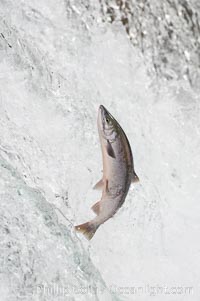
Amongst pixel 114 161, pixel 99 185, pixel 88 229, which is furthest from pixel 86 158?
pixel 114 161

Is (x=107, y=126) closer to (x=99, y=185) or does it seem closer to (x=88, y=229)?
(x=99, y=185)

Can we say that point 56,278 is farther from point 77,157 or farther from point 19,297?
point 77,157

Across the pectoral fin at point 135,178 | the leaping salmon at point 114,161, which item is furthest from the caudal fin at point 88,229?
the pectoral fin at point 135,178

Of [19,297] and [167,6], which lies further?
[167,6]

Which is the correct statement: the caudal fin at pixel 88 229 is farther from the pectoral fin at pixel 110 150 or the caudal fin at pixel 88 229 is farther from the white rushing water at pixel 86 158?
the pectoral fin at pixel 110 150

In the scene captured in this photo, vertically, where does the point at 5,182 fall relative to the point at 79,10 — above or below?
below

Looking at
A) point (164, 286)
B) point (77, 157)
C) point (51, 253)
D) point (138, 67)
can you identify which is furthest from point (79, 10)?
point (164, 286)
